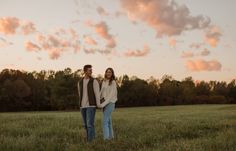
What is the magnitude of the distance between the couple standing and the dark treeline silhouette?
84.7 meters

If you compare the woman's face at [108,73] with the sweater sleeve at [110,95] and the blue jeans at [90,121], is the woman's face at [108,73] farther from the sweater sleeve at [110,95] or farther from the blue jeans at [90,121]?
the blue jeans at [90,121]

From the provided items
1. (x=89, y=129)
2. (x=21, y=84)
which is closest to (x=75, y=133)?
(x=89, y=129)

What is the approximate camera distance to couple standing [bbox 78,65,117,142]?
46.2 ft

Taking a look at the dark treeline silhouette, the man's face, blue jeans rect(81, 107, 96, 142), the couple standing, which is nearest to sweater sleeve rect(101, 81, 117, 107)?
the couple standing

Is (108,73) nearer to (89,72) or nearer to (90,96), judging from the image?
(89,72)

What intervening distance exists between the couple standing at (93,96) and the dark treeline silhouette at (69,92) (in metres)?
84.7

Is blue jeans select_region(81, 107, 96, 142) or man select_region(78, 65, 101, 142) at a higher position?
man select_region(78, 65, 101, 142)

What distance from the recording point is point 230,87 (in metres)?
130

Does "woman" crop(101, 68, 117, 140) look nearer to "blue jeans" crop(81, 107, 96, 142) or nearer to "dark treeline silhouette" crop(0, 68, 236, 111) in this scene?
"blue jeans" crop(81, 107, 96, 142)

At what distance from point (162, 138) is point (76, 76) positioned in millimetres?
99348

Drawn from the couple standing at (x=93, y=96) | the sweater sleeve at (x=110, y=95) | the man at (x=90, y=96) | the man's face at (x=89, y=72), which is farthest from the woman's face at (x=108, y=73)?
the man's face at (x=89, y=72)

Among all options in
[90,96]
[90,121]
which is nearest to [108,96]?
[90,96]

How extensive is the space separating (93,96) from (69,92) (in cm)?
9271

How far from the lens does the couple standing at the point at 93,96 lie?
14.1m
